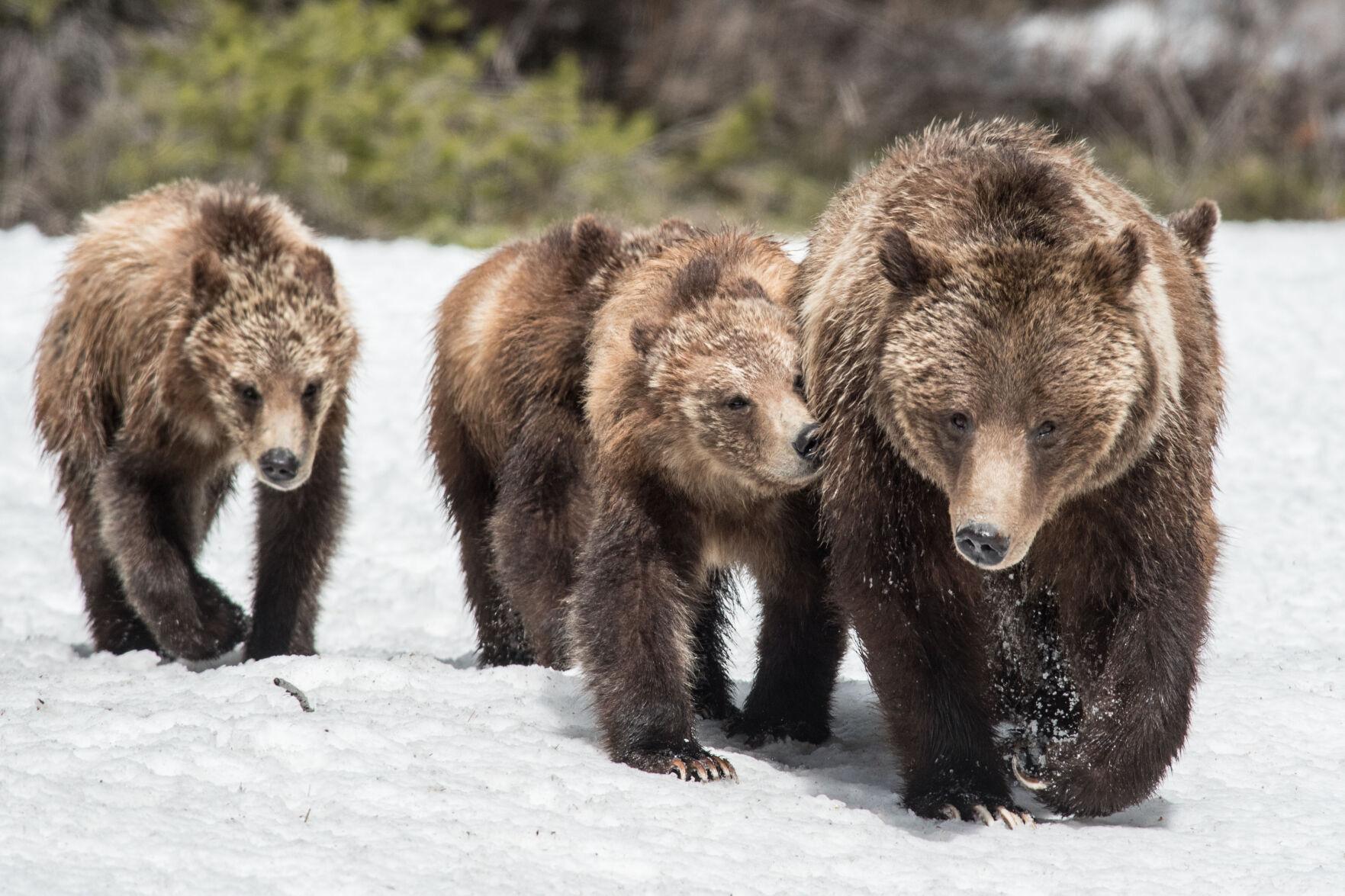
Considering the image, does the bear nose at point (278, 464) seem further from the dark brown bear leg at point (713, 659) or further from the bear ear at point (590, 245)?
the dark brown bear leg at point (713, 659)

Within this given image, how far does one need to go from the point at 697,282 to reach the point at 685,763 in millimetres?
1822

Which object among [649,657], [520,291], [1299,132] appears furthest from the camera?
[1299,132]

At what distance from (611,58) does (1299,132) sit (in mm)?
8918

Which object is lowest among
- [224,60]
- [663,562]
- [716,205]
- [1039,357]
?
[716,205]

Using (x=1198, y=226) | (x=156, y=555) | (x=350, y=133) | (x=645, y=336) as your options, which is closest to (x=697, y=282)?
(x=645, y=336)

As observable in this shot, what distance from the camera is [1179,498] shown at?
488cm

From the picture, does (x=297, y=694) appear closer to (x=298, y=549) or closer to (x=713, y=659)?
(x=713, y=659)

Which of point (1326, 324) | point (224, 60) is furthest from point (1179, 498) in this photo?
point (224, 60)

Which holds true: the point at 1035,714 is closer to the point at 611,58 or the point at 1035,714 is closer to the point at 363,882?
the point at 363,882

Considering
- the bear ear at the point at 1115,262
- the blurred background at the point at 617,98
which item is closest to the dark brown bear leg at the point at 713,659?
the bear ear at the point at 1115,262

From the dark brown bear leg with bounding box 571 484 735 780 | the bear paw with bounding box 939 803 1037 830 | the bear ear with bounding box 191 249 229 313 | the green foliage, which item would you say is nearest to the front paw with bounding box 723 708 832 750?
the dark brown bear leg with bounding box 571 484 735 780

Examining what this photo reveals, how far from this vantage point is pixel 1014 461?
14.6 ft

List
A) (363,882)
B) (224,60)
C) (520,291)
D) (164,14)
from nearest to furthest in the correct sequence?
1. (363,882)
2. (520,291)
3. (224,60)
4. (164,14)

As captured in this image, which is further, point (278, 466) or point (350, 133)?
point (350, 133)
